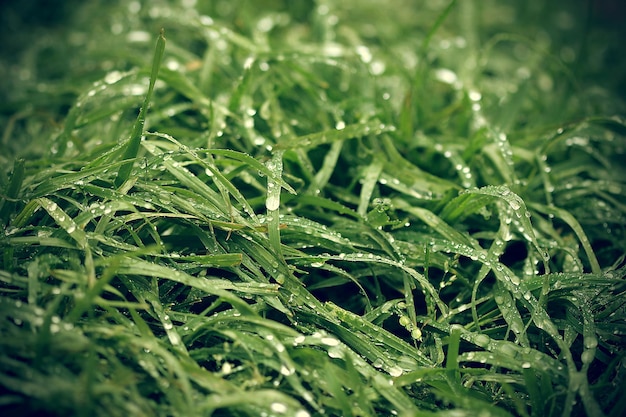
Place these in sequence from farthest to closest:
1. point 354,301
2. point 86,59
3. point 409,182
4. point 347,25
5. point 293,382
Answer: point 347,25 < point 86,59 < point 409,182 < point 354,301 < point 293,382

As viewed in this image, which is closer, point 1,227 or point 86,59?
point 1,227

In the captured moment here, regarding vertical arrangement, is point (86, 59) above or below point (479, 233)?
above

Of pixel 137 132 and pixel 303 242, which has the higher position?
pixel 137 132

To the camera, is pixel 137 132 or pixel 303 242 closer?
pixel 137 132

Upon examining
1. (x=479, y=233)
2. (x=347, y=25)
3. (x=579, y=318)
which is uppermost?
(x=347, y=25)

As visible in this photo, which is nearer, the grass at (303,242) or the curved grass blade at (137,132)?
the grass at (303,242)

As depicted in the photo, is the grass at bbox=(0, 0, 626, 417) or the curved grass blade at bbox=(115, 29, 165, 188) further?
the curved grass blade at bbox=(115, 29, 165, 188)

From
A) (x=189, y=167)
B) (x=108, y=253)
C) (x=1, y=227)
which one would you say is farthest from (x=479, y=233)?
(x=1, y=227)

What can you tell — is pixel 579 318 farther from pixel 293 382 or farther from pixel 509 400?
pixel 293 382
